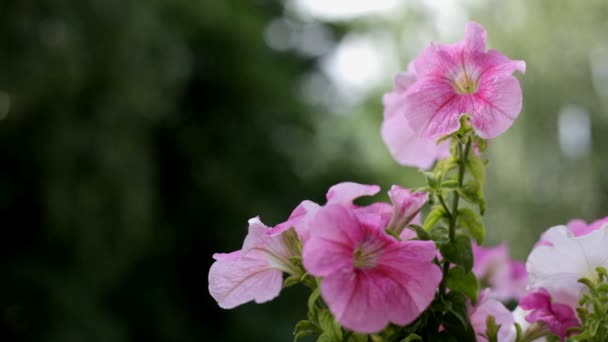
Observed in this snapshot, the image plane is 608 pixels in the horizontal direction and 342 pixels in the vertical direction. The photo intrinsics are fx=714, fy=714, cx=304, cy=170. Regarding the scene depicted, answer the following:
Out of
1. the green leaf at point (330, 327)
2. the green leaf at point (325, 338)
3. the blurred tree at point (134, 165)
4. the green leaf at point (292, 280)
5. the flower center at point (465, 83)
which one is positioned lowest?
the green leaf at point (325, 338)

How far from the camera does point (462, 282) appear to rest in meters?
0.37

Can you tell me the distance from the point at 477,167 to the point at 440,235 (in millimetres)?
43

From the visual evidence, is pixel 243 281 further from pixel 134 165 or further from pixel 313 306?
pixel 134 165

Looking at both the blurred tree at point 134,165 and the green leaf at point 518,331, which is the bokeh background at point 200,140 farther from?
the green leaf at point 518,331

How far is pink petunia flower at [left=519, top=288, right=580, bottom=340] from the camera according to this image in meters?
0.39

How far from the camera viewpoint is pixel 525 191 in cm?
461

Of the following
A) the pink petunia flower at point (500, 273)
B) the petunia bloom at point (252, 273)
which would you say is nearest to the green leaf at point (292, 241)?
the petunia bloom at point (252, 273)

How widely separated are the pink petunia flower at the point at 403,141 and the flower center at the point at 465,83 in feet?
0.21

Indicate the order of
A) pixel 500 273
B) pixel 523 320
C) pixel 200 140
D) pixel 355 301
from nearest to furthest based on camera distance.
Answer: pixel 355 301
pixel 523 320
pixel 500 273
pixel 200 140

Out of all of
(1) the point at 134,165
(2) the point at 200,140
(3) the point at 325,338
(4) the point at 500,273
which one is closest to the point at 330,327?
(3) the point at 325,338

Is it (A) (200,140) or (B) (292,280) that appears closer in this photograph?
(B) (292,280)

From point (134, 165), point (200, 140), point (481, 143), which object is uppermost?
point (200, 140)

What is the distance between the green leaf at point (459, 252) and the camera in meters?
0.37

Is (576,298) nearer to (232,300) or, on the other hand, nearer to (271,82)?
(232,300)
